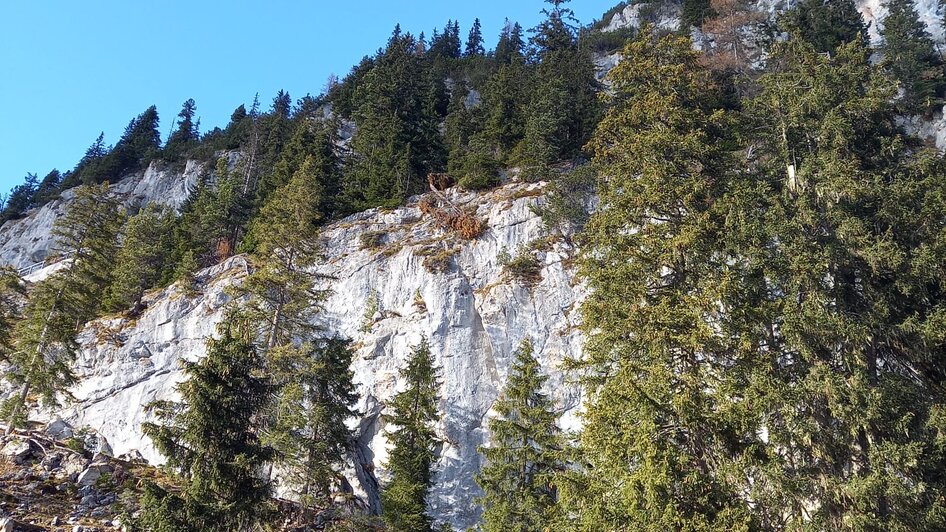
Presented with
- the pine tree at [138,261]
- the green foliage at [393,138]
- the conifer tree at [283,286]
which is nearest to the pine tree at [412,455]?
the conifer tree at [283,286]

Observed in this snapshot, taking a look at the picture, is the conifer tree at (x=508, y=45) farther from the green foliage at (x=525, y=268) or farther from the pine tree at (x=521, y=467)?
the pine tree at (x=521, y=467)

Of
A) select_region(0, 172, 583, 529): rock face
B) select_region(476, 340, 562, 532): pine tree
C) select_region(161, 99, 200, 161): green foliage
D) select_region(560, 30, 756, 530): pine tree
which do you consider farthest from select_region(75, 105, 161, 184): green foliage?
select_region(560, 30, 756, 530): pine tree

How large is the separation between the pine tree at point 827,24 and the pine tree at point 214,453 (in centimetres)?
3678

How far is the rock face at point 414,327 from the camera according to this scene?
88.2 feet

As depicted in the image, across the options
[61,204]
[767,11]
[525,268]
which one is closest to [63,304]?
[525,268]

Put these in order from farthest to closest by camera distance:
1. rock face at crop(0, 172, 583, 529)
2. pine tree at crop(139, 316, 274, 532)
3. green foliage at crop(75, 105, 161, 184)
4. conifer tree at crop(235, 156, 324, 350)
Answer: green foliage at crop(75, 105, 161, 184)
rock face at crop(0, 172, 583, 529)
conifer tree at crop(235, 156, 324, 350)
pine tree at crop(139, 316, 274, 532)

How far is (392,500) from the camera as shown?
63.5ft

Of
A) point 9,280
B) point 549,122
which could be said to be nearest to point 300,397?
point 9,280

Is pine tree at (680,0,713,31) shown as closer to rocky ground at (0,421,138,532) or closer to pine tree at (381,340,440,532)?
pine tree at (381,340,440,532)

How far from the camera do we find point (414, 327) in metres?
30.0

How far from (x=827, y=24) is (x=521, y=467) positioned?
1465 inches

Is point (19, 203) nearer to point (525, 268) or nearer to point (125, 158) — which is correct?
point (125, 158)

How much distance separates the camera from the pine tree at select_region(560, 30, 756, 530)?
34.4 ft

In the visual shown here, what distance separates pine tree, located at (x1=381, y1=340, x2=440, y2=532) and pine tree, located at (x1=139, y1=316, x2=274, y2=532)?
215 inches
